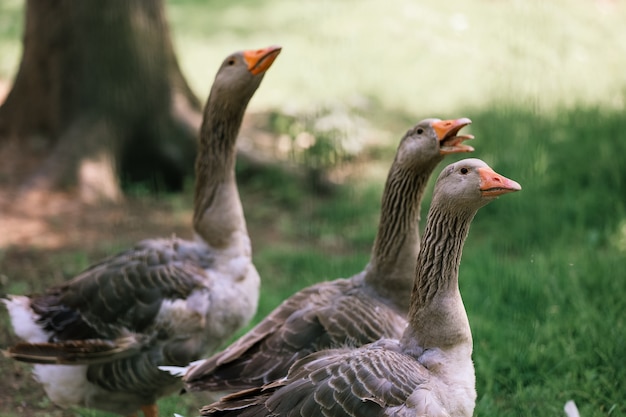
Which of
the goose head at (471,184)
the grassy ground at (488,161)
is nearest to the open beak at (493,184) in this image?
the goose head at (471,184)

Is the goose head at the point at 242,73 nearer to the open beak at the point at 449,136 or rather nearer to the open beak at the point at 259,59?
the open beak at the point at 259,59

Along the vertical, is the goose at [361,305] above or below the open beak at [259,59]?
below

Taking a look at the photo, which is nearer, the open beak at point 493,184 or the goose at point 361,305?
the open beak at point 493,184

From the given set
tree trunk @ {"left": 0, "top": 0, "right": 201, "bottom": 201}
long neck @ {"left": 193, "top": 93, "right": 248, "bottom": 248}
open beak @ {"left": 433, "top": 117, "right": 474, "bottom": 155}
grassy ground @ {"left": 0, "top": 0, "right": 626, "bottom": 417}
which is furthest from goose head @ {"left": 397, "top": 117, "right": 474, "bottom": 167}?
tree trunk @ {"left": 0, "top": 0, "right": 201, "bottom": 201}

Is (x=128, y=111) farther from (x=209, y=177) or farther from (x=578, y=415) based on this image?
(x=578, y=415)

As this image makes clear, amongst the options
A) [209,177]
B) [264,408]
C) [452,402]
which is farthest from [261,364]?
[209,177]

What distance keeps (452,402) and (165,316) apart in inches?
66.2

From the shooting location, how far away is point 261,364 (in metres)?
3.63

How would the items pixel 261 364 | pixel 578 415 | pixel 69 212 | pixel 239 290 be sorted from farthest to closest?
pixel 69 212, pixel 239 290, pixel 578 415, pixel 261 364

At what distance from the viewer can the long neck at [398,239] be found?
402cm

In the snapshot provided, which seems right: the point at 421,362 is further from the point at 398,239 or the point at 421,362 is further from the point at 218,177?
the point at 218,177

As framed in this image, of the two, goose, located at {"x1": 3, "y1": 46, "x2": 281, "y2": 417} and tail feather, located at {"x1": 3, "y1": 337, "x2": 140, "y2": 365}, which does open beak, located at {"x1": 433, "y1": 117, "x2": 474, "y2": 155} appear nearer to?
goose, located at {"x1": 3, "y1": 46, "x2": 281, "y2": 417}

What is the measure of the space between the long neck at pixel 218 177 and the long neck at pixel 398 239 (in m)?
0.92

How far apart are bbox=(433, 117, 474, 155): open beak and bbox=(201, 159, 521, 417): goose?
1.90ft
